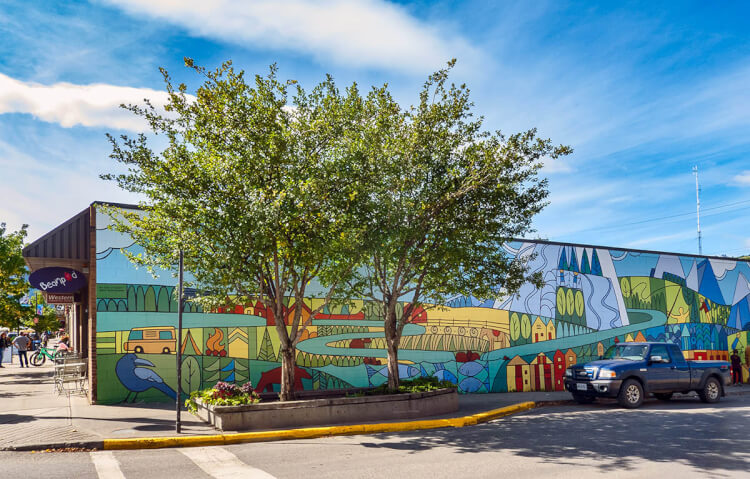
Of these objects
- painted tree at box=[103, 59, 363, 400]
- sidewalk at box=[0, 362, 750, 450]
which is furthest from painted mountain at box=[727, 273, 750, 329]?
painted tree at box=[103, 59, 363, 400]

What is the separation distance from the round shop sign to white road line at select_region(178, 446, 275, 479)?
23.9 ft

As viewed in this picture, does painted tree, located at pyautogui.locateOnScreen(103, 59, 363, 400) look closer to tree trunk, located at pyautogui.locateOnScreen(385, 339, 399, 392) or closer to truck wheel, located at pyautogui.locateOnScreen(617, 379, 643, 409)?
tree trunk, located at pyautogui.locateOnScreen(385, 339, 399, 392)

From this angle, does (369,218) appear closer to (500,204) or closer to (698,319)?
(500,204)

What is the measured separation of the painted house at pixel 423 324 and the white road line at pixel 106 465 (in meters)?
2.12

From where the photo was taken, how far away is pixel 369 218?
12.6 metres

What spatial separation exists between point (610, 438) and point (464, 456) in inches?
132

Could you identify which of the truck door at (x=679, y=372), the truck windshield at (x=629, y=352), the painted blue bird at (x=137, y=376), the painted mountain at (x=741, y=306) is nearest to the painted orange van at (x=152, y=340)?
the painted blue bird at (x=137, y=376)

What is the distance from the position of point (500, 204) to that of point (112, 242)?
9612 millimetres

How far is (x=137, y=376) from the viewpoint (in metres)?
14.5

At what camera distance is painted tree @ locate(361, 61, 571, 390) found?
496 inches

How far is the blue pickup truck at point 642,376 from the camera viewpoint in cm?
1602

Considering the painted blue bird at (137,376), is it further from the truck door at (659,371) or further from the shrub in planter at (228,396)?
the truck door at (659,371)

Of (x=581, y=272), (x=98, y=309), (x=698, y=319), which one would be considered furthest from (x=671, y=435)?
(x=698, y=319)

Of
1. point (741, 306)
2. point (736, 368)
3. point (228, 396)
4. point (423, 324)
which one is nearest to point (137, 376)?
point (228, 396)
